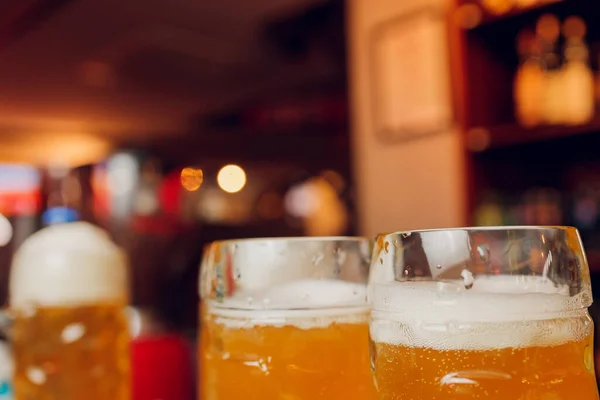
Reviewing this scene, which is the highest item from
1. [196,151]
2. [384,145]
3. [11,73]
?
[11,73]

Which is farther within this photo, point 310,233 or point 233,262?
point 310,233

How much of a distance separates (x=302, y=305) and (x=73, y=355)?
476mm

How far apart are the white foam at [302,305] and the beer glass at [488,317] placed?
0.07 m

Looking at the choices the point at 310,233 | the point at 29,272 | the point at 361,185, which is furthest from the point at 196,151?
the point at 29,272

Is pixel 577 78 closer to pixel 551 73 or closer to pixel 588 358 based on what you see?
pixel 551 73

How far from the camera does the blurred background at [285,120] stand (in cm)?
238

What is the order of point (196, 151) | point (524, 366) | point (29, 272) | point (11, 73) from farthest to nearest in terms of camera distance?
point (196, 151) < point (11, 73) < point (29, 272) < point (524, 366)

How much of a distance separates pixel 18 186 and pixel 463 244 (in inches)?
384

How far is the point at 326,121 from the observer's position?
6512mm

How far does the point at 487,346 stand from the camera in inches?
15.9

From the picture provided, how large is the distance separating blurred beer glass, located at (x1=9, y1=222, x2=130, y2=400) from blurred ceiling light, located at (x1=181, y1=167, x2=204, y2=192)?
23.2ft

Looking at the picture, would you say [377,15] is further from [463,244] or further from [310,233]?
[310,233]

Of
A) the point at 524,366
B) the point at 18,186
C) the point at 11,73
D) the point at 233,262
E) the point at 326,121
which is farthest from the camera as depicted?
the point at 18,186

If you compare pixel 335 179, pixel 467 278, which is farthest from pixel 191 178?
pixel 467 278
